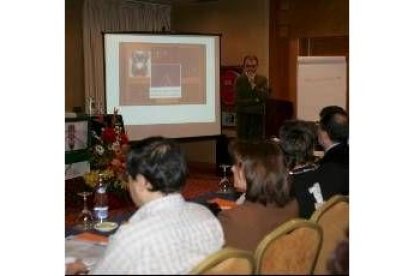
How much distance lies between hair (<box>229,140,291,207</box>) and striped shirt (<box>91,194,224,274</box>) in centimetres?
54

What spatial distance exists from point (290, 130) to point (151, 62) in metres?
0.72

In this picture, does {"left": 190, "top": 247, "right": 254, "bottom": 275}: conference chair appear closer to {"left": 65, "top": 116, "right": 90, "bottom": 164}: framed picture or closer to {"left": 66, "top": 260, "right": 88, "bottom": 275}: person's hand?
{"left": 66, "top": 260, "right": 88, "bottom": 275}: person's hand

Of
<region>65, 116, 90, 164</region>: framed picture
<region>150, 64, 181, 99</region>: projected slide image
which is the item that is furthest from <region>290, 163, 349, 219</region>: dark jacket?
<region>65, 116, 90, 164</region>: framed picture

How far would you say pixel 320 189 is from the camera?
6.46ft

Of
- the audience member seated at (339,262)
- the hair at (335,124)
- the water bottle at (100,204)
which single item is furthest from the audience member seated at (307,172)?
the water bottle at (100,204)

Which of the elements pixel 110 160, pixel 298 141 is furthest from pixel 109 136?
pixel 298 141

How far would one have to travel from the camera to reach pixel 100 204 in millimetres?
2154

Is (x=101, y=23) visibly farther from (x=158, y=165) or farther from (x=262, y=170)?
(x=158, y=165)

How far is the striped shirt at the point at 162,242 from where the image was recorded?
90 cm

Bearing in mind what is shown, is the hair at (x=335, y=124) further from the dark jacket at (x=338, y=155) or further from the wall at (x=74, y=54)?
the wall at (x=74, y=54)

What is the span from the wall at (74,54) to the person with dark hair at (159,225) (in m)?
6.01

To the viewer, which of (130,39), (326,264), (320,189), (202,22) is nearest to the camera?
(326,264)
